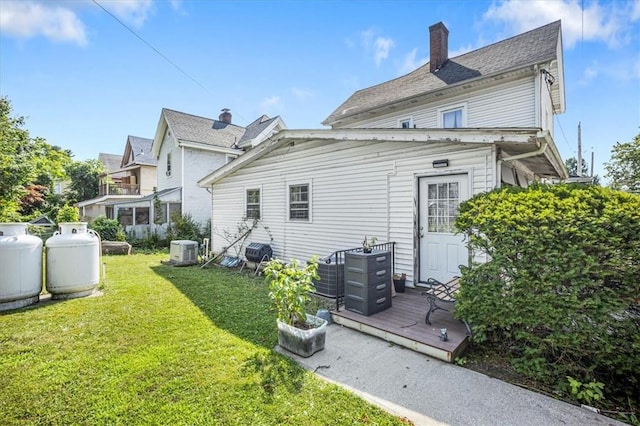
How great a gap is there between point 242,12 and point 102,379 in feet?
28.7

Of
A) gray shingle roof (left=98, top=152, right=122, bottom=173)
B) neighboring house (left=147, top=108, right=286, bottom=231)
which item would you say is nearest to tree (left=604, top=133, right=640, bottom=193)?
neighboring house (left=147, top=108, right=286, bottom=231)

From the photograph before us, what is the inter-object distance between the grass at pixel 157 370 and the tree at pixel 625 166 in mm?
20860

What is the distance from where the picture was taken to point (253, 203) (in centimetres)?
932

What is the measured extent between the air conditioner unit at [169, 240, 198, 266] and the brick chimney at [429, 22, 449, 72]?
11.5 m

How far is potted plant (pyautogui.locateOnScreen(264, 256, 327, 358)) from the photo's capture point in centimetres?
→ 346

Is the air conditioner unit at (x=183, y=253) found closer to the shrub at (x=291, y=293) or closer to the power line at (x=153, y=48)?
the power line at (x=153, y=48)

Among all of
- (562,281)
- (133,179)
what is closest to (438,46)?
(562,281)

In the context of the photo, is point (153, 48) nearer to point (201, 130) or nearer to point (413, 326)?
point (201, 130)

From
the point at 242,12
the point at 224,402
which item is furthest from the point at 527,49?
the point at 224,402

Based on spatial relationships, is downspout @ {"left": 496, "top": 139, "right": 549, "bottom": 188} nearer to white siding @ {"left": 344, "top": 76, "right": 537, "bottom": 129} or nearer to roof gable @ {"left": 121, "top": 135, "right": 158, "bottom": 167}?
white siding @ {"left": 344, "top": 76, "right": 537, "bottom": 129}

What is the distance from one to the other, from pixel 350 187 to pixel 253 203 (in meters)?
3.82

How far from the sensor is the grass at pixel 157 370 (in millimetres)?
2463

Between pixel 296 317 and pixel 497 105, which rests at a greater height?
pixel 497 105

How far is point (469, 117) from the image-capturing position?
31.2 feet
